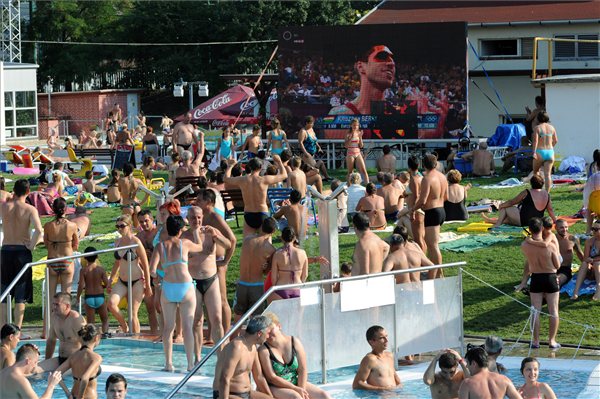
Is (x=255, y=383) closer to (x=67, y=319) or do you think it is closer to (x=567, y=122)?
(x=67, y=319)

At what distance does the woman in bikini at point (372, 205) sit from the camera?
16359 millimetres

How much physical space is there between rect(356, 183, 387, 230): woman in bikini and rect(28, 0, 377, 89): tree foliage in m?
34.2

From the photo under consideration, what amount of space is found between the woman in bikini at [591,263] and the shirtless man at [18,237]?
611cm

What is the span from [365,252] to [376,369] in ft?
5.56

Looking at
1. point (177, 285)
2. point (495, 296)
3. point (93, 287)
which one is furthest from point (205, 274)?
point (495, 296)

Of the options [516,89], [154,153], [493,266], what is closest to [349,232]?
[493,266]

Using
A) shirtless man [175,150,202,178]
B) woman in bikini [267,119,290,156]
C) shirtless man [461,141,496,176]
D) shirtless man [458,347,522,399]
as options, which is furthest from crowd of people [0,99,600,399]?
woman in bikini [267,119,290,156]

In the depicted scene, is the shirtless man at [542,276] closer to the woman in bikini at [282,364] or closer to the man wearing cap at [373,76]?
the woman in bikini at [282,364]

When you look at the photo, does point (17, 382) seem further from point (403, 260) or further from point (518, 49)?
point (518, 49)

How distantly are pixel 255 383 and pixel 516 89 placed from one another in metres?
26.4

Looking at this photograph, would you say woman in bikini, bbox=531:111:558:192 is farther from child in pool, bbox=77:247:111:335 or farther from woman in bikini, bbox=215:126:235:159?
woman in bikini, bbox=215:126:235:159

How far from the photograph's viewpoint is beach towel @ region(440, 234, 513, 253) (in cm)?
1614

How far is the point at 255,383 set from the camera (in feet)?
31.9

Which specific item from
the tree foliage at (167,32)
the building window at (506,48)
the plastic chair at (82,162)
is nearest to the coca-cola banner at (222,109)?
the plastic chair at (82,162)
